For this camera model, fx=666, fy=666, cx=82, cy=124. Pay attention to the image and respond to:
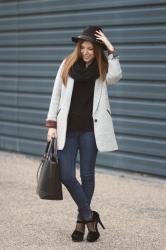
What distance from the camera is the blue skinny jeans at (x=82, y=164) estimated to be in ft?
17.7

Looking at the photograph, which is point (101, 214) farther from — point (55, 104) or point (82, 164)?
point (55, 104)

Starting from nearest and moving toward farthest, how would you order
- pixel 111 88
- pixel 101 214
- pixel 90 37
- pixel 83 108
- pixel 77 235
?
pixel 90 37, pixel 83 108, pixel 77 235, pixel 101 214, pixel 111 88

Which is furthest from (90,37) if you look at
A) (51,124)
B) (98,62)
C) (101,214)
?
(101,214)

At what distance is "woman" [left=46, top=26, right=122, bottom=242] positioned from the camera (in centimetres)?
539

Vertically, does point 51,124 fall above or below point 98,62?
below

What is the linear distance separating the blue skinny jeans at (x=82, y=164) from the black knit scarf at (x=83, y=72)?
0.44 metres

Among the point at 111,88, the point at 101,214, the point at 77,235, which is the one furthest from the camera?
the point at 111,88

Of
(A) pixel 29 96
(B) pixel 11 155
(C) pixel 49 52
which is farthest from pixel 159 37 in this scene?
(B) pixel 11 155

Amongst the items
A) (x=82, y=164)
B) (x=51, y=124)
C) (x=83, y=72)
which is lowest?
(x=82, y=164)

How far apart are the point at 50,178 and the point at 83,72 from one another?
0.90 m

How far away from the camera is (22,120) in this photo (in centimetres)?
1016

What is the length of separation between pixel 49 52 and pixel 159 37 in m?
2.11

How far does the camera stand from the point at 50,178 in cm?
541

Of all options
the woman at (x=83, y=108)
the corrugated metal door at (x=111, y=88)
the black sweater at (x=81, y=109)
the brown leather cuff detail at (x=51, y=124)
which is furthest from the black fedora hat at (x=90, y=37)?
the corrugated metal door at (x=111, y=88)
